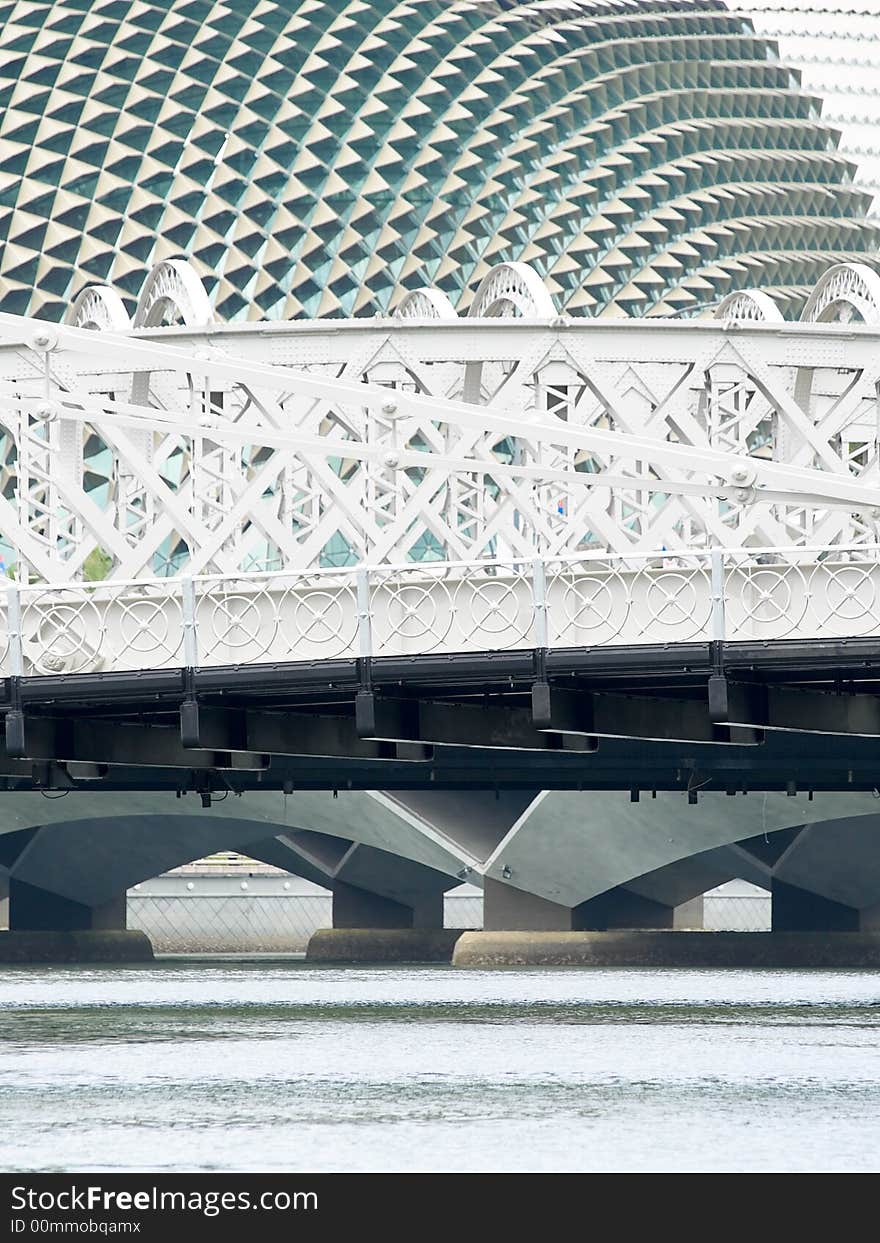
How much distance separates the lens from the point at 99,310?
77562mm

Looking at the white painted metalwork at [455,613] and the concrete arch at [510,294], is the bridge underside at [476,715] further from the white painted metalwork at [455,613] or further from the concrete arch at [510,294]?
the concrete arch at [510,294]

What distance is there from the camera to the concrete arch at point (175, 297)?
226 feet

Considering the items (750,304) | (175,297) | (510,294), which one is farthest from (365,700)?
(750,304)

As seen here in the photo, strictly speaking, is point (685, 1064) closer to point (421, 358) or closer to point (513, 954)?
point (421, 358)

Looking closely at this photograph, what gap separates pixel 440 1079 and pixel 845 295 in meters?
30.9

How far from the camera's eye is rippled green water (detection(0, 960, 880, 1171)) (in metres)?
36.2

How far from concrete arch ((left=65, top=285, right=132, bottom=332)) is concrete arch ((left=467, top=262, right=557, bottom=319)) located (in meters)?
9.03

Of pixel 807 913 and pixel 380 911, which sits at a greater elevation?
pixel 380 911

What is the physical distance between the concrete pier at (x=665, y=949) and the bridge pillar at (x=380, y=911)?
30.5 ft

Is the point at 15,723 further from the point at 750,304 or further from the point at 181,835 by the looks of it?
the point at 181,835

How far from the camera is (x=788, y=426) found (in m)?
72.1

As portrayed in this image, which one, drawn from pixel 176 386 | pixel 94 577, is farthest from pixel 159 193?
pixel 176 386

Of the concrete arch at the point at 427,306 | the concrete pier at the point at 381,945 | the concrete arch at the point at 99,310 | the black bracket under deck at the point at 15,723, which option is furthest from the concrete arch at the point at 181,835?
Result: the black bracket under deck at the point at 15,723

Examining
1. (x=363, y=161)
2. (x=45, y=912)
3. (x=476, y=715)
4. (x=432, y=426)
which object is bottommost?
(x=45, y=912)
